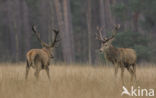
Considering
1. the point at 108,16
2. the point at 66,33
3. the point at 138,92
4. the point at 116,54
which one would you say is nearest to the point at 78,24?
the point at 108,16

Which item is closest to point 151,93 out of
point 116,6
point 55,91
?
point 55,91

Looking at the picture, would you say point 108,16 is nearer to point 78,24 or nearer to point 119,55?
point 119,55

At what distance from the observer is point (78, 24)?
125 ft

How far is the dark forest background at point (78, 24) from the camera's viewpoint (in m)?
19.5

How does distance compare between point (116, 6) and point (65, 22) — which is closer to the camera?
point (116, 6)

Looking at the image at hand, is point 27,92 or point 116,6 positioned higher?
point 116,6

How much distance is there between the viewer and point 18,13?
1084 inches

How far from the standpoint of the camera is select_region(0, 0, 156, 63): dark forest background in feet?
64.0

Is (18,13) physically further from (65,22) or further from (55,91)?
(55,91)

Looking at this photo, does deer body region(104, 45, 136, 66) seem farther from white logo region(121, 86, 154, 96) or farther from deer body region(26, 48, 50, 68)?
white logo region(121, 86, 154, 96)

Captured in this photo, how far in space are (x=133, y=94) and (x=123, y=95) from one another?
0.99 ft

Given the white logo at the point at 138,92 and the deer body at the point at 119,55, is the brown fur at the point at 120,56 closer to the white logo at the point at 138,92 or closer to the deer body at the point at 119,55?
the deer body at the point at 119,55

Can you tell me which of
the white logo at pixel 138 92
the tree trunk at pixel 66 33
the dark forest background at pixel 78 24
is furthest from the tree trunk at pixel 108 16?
the white logo at pixel 138 92

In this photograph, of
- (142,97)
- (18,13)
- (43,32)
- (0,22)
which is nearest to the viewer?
(142,97)
